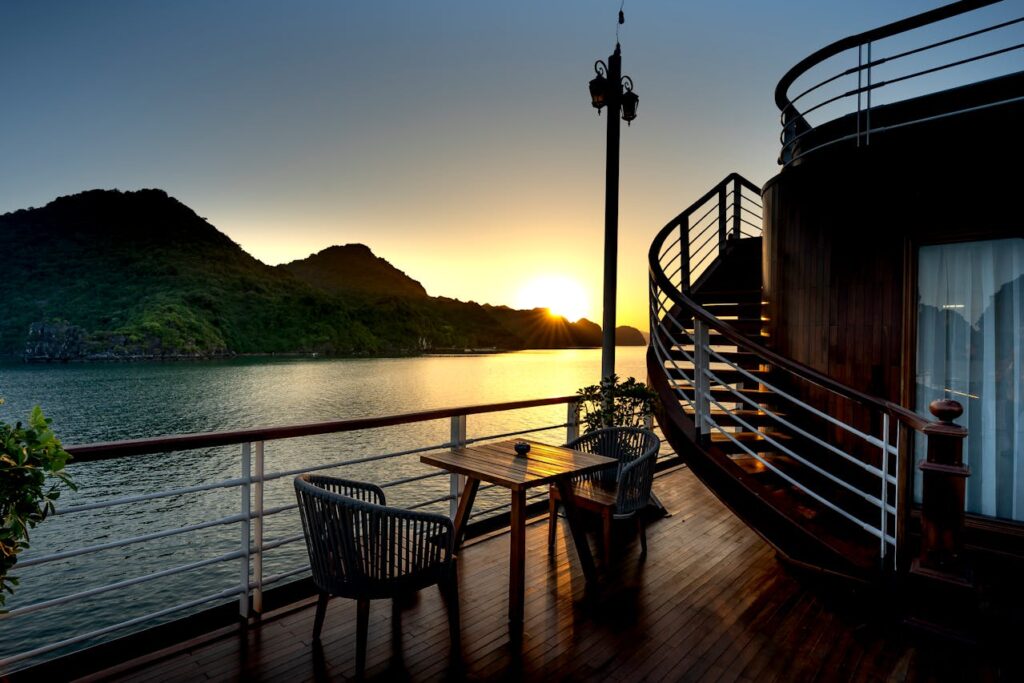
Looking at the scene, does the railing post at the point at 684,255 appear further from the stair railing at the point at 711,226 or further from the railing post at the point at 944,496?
the railing post at the point at 944,496

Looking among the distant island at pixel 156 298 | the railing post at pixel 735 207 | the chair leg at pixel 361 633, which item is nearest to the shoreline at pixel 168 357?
the distant island at pixel 156 298

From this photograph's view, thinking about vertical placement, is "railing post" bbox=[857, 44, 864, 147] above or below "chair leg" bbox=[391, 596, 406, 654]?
above

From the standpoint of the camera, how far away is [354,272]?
11106cm

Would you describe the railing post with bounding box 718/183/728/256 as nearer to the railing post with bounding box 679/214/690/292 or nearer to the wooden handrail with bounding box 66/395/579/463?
the railing post with bounding box 679/214/690/292

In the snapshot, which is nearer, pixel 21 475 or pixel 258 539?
pixel 21 475

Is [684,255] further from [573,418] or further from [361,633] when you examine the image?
[361,633]

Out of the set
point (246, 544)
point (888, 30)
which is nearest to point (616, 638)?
point (246, 544)

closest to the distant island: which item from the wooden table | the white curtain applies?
the wooden table

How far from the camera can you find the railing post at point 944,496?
217 cm

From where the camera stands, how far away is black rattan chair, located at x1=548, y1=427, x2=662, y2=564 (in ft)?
10.1

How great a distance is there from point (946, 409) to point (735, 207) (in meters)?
5.10

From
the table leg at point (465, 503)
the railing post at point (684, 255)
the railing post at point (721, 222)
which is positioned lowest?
A: the table leg at point (465, 503)

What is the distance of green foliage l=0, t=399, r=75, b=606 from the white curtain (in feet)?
14.0

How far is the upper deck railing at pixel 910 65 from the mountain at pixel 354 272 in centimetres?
10462
